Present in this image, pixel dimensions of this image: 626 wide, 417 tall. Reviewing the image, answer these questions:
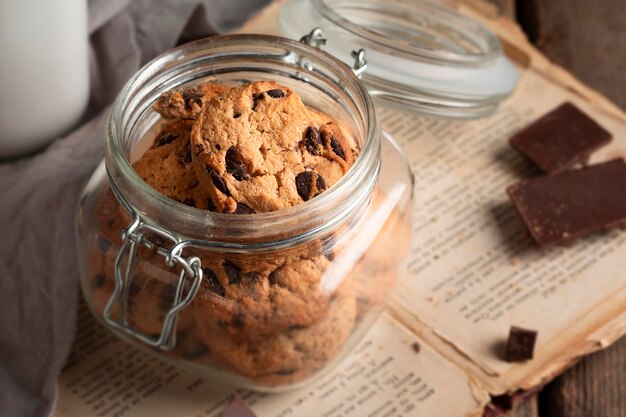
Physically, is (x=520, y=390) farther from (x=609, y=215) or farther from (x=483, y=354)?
(x=609, y=215)

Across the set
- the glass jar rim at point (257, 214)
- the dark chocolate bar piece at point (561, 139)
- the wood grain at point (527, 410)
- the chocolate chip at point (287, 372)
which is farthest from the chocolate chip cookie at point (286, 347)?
the dark chocolate bar piece at point (561, 139)

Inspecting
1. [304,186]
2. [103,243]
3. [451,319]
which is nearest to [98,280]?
[103,243]

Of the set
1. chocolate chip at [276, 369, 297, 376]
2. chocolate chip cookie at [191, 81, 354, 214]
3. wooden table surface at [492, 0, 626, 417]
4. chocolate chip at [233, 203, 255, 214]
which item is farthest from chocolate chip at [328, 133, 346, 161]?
wooden table surface at [492, 0, 626, 417]

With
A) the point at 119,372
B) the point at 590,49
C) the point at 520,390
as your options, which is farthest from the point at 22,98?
the point at 590,49

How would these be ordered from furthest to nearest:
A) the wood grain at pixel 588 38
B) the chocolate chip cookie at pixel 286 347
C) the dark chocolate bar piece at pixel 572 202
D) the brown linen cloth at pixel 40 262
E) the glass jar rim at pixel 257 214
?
the wood grain at pixel 588 38 < the dark chocolate bar piece at pixel 572 202 < the brown linen cloth at pixel 40 262 < the chocolate chip cookie at pixel 286 347 < the glass jar rim at pixel 257 214

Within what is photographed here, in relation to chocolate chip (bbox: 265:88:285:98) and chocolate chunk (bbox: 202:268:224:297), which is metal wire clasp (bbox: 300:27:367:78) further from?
chocolate chunk (bbox: 202:268:224:297)

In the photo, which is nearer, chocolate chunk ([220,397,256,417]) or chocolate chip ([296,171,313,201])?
chocolate chip ([296,171,313,201])

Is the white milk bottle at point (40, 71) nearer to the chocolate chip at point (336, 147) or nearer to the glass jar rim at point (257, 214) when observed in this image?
the glass jar rim at point (257, 214)
